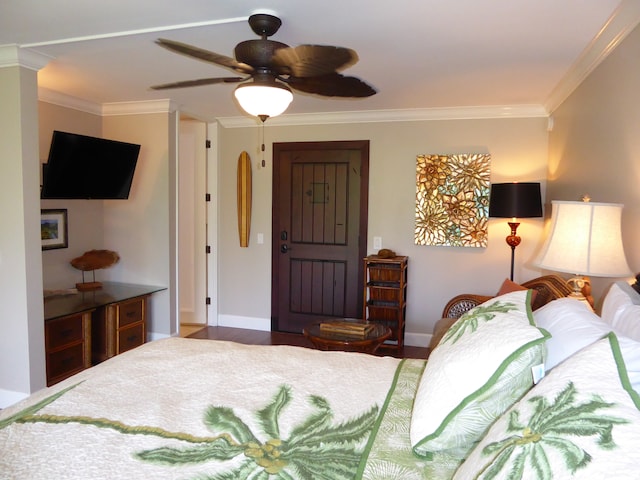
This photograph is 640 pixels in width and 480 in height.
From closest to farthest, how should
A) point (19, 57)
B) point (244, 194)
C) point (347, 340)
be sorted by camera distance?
1. point (19, 57)
2. point (347, 340)
3. point (244, 194)

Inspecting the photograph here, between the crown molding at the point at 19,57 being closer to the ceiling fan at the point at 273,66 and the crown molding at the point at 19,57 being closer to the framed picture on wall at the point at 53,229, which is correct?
the ceiling fan at the point at 273,66

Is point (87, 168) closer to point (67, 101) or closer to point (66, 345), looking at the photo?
point (67, 101)

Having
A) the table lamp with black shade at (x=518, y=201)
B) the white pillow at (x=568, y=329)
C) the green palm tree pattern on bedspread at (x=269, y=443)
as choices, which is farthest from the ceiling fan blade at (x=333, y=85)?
the table lamp with black shade at (x=518, y=201)

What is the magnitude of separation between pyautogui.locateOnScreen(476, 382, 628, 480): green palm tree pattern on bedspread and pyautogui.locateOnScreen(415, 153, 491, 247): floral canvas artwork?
3598 mm

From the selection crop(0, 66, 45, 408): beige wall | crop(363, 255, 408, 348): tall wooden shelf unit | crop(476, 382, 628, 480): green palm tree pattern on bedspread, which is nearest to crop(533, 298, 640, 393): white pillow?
crop(476, 382, 628, 480): green palm tree pattern on bedspread

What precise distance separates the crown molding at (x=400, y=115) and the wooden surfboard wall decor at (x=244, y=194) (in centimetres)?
41

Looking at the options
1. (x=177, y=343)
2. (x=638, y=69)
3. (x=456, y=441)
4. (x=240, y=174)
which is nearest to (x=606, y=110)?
(x=638, y=69)

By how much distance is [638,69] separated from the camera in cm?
206

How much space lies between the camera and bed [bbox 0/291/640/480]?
0.88 meters

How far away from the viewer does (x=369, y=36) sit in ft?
8.52

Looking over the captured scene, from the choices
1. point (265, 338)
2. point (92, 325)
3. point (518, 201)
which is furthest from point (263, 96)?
point (265, 338)

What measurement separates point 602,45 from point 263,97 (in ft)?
6.19

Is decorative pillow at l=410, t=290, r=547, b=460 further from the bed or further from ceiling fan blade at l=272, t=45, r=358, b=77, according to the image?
ceiling fan blade at l=272, t=45, r=358, b=77

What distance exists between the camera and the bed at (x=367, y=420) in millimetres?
881
